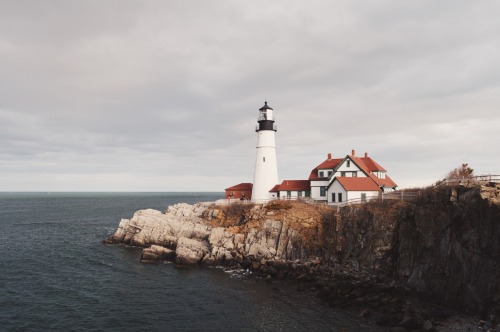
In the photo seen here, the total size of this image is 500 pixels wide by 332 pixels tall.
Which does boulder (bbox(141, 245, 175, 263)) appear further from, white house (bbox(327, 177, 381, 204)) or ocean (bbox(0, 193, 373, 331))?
white house (bbox(327, 177, 381, 204))

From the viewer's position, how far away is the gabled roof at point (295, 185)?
5634 cm

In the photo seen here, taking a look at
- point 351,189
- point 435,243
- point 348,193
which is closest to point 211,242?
point 348,193

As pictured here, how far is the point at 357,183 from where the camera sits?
48.6m

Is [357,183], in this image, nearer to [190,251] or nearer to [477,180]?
[477,180]

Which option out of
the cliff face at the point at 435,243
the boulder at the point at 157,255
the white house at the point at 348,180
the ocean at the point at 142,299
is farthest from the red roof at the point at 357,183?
the boulder at the point at 157,255

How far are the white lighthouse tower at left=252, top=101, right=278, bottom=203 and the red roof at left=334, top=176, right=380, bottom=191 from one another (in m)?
12.8

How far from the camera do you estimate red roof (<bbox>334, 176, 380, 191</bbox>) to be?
47531mm

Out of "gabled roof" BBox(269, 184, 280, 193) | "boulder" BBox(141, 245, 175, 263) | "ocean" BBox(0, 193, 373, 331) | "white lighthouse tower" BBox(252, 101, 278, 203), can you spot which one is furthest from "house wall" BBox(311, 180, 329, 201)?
"boulder" BBox(141, 245, 175, 263)

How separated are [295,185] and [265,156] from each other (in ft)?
23.7

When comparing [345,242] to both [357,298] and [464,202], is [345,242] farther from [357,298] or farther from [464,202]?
[464,202]

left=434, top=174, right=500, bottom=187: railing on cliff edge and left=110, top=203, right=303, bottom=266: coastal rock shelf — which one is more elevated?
left=434, top=174, right=500, bottom=187: railing on cliff edge

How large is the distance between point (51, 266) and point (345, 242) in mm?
35151

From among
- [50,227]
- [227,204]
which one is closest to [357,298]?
[227,204]

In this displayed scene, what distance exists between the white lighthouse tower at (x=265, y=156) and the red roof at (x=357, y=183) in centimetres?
1276
